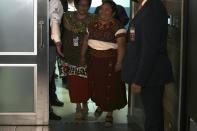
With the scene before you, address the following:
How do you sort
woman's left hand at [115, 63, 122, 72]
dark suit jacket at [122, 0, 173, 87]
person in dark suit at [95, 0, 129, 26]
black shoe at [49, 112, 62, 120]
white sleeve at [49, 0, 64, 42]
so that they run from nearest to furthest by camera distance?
dark suit jacket at [122, 0, 173, 87] < woman's left hand at [115, 63, 122, 72] < white sleeve at [49, 0, 64, 42] < person in dark suit at [95, 0, 129, 26] < black shoe at [49, 112, 62, 120]

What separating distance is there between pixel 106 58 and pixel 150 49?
1430 millimetres

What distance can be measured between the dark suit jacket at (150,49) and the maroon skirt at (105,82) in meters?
1.21

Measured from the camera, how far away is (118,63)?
4898mm

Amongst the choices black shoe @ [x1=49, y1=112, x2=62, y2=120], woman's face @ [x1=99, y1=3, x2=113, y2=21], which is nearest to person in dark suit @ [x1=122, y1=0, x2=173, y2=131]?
woman's face @ [x1=99, y1=3, x2=113, y2=21]

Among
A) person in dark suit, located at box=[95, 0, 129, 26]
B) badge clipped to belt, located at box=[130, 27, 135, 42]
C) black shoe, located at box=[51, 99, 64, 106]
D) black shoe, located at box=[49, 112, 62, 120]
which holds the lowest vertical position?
black shoe, located at box=[49, 112, 62, 120]

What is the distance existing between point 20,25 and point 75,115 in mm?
1321

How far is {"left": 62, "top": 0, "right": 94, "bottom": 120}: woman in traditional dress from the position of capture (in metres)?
5.11

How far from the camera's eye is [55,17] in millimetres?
5059

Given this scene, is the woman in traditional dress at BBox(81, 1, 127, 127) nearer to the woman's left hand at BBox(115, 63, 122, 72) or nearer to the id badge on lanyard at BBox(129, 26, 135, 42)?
the woman's left hand at BBox(115, 63, 122, 72)

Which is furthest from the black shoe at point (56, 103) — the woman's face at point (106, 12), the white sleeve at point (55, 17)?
the woman's face at point (106, 12)

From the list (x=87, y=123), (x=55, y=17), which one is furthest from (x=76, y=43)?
(x=87, y=123)

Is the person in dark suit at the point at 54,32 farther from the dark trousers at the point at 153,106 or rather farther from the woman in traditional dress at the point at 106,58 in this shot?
the dark trousers at the point at 153,106

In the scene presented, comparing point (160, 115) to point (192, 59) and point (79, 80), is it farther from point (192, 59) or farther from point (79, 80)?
point (79, 80)

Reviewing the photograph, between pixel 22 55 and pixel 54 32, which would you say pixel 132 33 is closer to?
pixel 54 32
